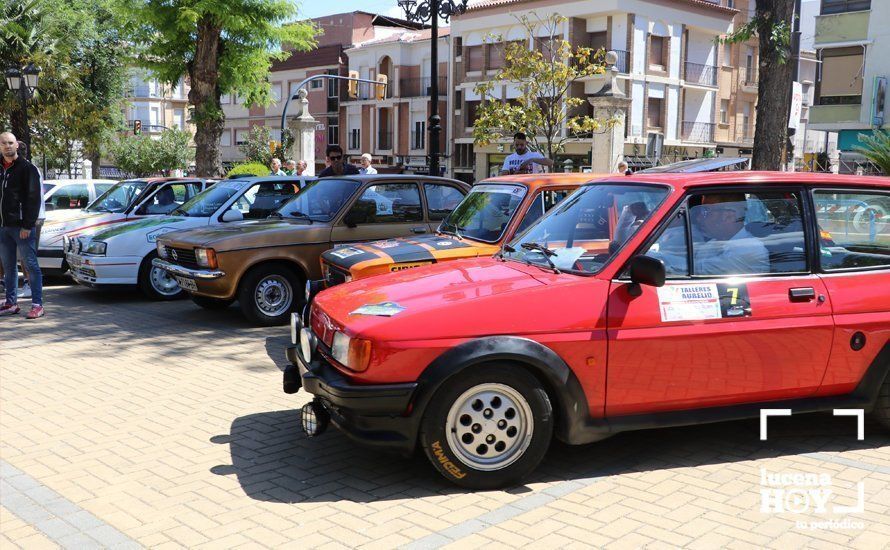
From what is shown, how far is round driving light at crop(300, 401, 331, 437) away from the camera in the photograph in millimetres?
4758

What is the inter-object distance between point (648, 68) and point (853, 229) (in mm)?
40003

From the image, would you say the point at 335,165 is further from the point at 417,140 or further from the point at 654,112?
the point at 417,140

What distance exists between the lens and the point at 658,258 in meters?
4.81

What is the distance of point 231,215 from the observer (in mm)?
11219

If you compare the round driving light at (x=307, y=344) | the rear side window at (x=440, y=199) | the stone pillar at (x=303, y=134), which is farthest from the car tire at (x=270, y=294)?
the stone pillar at (x=303, y=134)

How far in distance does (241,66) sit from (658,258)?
63.5 feet

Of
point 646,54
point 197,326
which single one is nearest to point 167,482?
point 197,326

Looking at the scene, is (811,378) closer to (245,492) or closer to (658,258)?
(658,258)

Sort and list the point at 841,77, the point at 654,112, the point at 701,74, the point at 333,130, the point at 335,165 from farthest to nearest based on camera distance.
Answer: the point at 333,130
the point at 701,74
the point at 654,112
the point at 841,77
the point at 335,165

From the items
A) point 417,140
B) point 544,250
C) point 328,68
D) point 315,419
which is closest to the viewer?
point 315,419

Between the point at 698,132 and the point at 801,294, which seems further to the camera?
the point at 698,132

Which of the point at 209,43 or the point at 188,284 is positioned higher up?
the point at 209,43

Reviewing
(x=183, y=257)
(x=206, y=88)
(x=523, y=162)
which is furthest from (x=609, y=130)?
(x=183, y=257)

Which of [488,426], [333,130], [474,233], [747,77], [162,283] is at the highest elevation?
[747,77]
